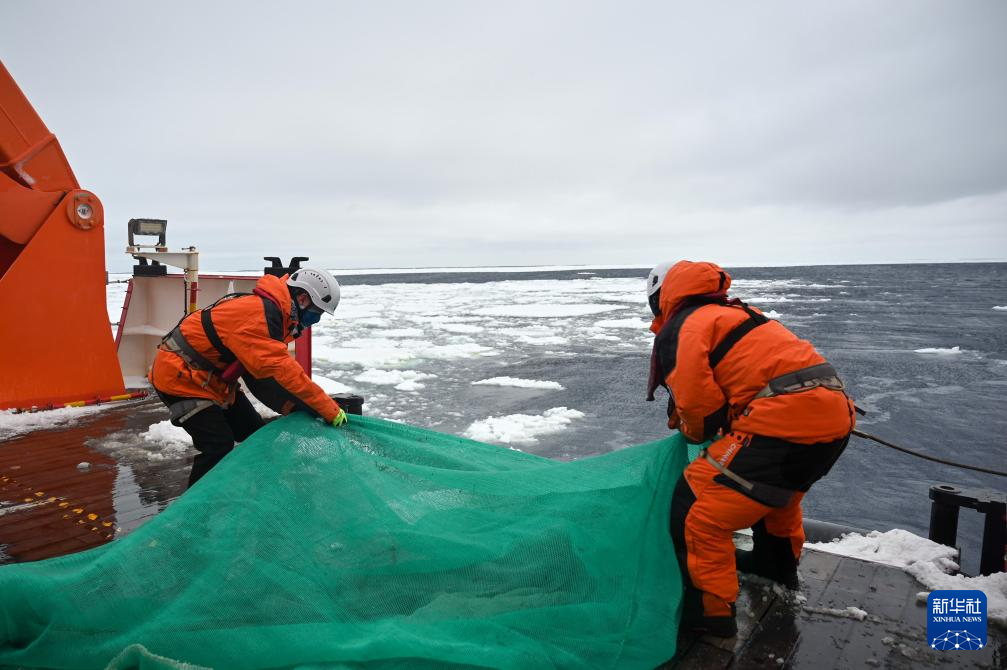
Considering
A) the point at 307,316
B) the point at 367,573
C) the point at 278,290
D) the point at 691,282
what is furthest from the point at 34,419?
the point at 691,282

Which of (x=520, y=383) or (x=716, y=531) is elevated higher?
(x=716, y=531)

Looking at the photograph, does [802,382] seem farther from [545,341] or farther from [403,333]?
[403,333]

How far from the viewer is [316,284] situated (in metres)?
3.09

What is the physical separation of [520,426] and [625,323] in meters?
15.5

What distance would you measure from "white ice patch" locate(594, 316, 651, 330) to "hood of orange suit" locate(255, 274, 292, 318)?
18.7 meters

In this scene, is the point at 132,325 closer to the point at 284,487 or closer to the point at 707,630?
the point at 284,487

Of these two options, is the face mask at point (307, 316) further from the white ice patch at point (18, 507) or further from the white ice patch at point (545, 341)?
the white ice patch at point (545, 341)

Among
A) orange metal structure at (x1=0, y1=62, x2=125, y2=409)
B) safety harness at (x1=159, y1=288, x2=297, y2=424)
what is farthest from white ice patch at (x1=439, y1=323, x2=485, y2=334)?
safety harness at (x1=159, y1=288, x2=297, y2=424)

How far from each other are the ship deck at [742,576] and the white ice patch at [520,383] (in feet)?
22.8

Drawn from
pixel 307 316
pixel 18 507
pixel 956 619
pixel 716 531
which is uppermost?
pixel 307 316

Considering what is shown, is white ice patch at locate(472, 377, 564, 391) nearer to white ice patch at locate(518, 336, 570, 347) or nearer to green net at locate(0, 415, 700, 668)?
white ice patch at locate(518, 336, 570, 347)

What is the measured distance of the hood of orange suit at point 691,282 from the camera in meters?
2.34

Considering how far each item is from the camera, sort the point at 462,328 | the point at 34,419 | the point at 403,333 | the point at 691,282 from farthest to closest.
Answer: the point at 462,328 < the point at 403,333 < the point at 34,419 < the point at 691,282

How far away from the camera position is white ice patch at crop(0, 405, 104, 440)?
486cm
